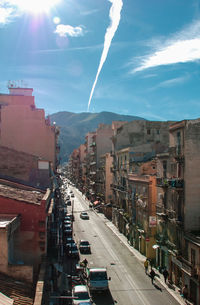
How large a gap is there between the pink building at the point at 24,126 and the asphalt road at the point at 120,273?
1530cm

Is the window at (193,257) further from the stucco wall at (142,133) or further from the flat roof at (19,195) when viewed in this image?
the stucco wall at (142,133)

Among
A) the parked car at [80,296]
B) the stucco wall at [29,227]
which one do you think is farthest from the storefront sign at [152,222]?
the stucco wall at [29,227]

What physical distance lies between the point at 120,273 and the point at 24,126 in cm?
2680

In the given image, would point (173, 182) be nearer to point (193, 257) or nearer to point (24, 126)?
point (193, 257)

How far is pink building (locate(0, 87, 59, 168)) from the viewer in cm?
4862

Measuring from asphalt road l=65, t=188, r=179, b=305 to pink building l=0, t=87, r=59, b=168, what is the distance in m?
15.3

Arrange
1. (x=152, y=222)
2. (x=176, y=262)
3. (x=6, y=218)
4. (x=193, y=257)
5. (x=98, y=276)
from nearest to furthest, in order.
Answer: (x=6, y=218) → (x=193, y=257) → (x=98, y=276) → (x=176, y=262) → (x=152, y=222)

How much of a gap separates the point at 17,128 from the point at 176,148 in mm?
27149

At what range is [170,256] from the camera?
3103cm

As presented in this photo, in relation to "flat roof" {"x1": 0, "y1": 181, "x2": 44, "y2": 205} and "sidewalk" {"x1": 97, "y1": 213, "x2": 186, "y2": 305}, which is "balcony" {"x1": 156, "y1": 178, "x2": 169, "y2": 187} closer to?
"sidewalk" {"x1": 97, "y1": 213, "x2": 186, "y2": 305}

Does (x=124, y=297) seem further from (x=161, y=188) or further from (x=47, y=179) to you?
(x=47, y=179)

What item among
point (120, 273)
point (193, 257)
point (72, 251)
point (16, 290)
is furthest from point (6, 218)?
point (72, 251)

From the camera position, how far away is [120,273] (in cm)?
3269

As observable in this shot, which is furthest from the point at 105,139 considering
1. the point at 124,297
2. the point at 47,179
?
the point at 124,297
